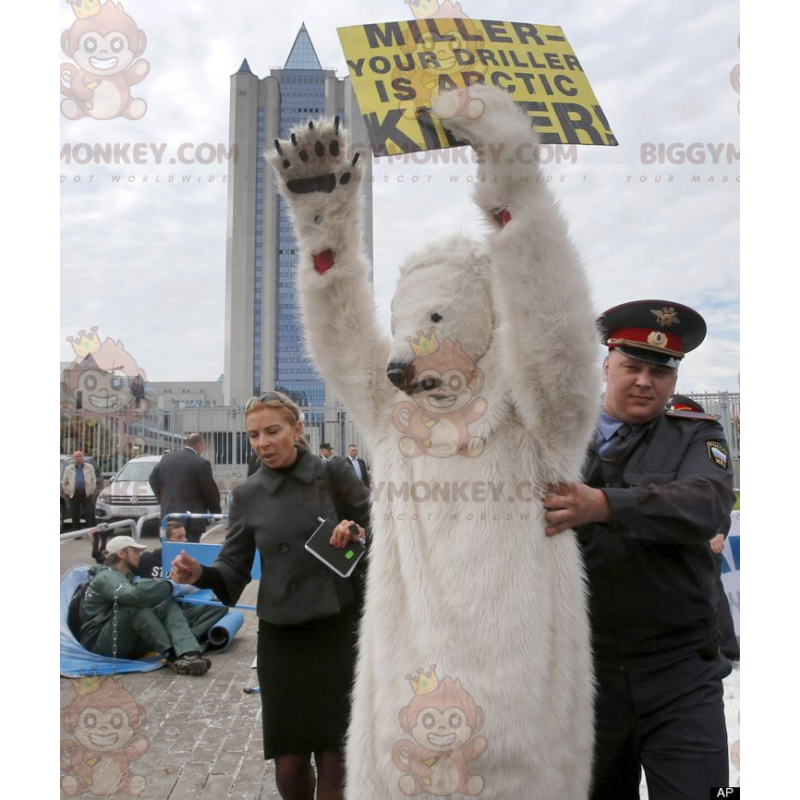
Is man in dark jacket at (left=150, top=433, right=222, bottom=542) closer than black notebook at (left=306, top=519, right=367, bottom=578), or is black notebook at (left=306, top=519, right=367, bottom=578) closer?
black notebook at (left=306, top=519, right=367, bottom=578)

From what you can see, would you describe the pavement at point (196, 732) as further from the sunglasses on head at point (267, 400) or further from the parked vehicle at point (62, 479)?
the sunglasses on head at point (267, 400)

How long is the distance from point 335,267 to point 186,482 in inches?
33.7

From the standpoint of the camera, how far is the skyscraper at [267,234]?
173 cm

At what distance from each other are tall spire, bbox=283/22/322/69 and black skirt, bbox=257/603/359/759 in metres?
1.50

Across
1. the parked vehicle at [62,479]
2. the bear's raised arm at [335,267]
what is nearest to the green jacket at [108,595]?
the parked vehicle at [62,479]

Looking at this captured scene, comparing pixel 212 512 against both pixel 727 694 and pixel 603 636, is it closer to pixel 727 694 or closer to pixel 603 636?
pixel 603 636

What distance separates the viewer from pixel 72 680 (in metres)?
2.30

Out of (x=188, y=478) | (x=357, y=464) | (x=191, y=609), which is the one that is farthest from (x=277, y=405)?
(x=191, y=609)

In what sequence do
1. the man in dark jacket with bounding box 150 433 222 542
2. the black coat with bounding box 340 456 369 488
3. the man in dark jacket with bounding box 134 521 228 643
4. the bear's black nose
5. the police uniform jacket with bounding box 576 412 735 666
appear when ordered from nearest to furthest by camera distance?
the bear's black nose → the police uniform jacket with bounding box 576 412 735 666 → the black coat with bounding box 340 456 369 488 → the man in dark jacket with bounding box 150 433 222 542 → the man in dark jacket with bounding box 134 521 228 643

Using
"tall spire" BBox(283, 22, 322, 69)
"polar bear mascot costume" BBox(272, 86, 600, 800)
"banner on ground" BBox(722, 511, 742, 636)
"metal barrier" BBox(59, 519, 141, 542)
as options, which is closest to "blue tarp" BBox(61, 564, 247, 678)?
"metal barrier" BBox(59, 519, 141, 542)

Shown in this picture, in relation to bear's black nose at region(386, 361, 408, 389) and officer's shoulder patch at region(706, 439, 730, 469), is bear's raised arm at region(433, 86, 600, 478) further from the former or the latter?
officer's shoulder patch at region(706, 439, 730, 469)

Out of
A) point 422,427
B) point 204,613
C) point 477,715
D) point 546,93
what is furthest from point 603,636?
point 204,613

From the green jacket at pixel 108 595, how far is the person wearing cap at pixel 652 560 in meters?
2.06

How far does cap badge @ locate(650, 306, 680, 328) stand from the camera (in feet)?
5.55
